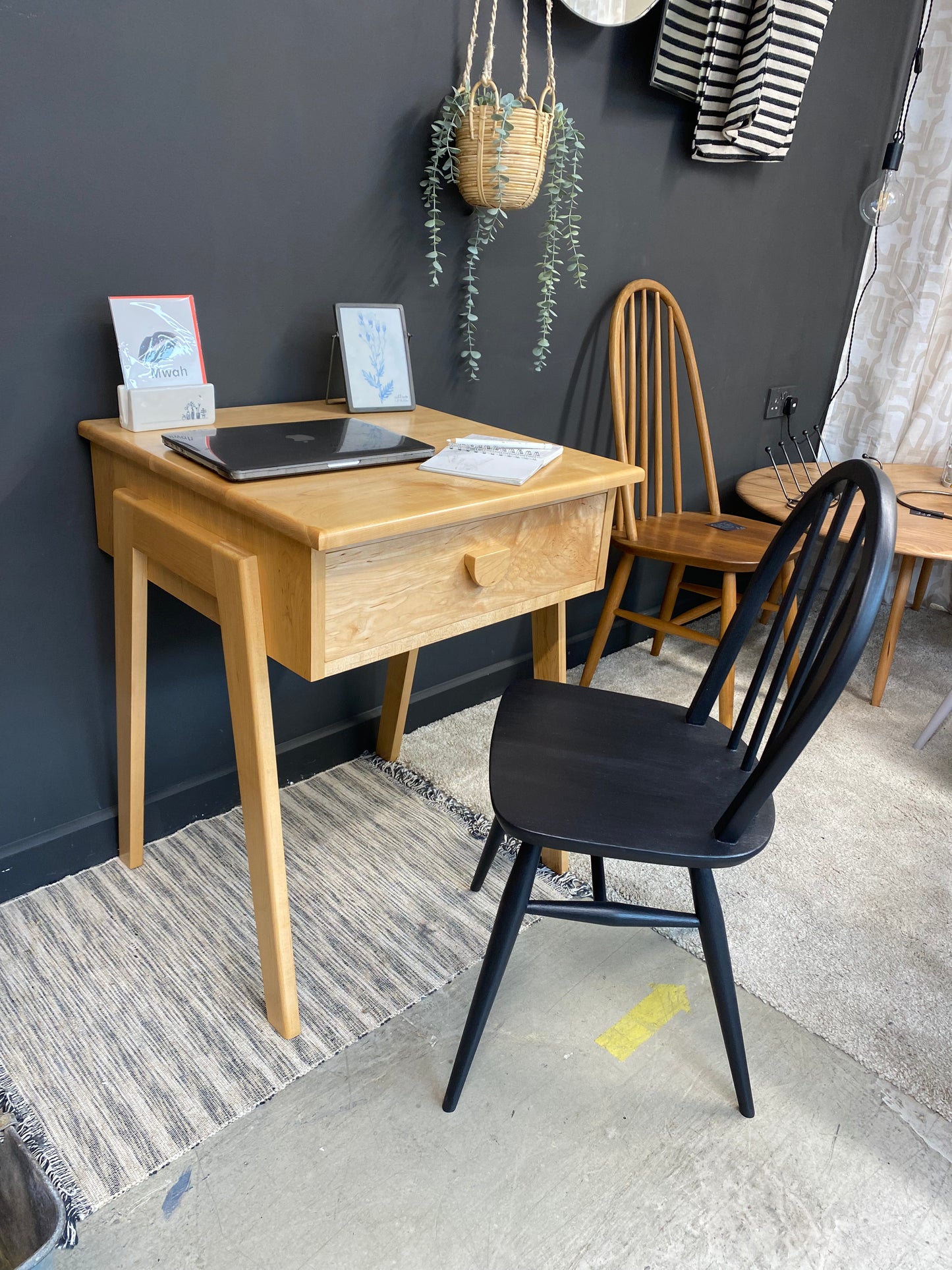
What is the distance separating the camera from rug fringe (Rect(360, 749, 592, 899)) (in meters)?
1.48

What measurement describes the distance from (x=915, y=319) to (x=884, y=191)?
408mm

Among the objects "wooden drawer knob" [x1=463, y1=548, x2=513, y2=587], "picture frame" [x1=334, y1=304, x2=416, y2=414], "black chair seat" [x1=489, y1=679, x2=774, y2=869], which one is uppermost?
"picture frame" [x1=334, y1=304, x2=416, y2=414]

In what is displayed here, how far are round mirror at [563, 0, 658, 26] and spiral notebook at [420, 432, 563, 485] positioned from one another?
0.87m

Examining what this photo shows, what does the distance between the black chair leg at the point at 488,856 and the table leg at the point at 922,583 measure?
1.86 meters

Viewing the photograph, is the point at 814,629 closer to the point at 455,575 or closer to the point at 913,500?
the point at 455,575

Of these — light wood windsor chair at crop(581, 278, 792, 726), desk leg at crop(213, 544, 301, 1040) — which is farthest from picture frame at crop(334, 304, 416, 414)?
light wood windsor chair at crop(581, 278, 792, 726)

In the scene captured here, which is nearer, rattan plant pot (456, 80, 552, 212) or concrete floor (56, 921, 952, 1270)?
concrete floor (56, 921, 952, 1270)

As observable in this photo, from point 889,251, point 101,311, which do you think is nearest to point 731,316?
point 889,251

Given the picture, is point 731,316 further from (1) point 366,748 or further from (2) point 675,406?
(1) point 366,748

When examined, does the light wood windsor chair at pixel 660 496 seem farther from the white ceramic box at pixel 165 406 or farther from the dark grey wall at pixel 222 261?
the white ceramic box at pixel 165 406

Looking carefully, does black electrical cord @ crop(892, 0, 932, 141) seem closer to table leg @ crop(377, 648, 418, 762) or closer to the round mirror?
the round mirror

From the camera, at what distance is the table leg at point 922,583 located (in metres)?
2.65

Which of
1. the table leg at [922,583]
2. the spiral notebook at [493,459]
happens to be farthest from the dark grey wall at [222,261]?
the table leg at [922,583]

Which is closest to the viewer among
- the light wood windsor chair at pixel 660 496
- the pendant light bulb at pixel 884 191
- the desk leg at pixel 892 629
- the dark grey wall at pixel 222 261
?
the dark grey wall at pixel 222 261
